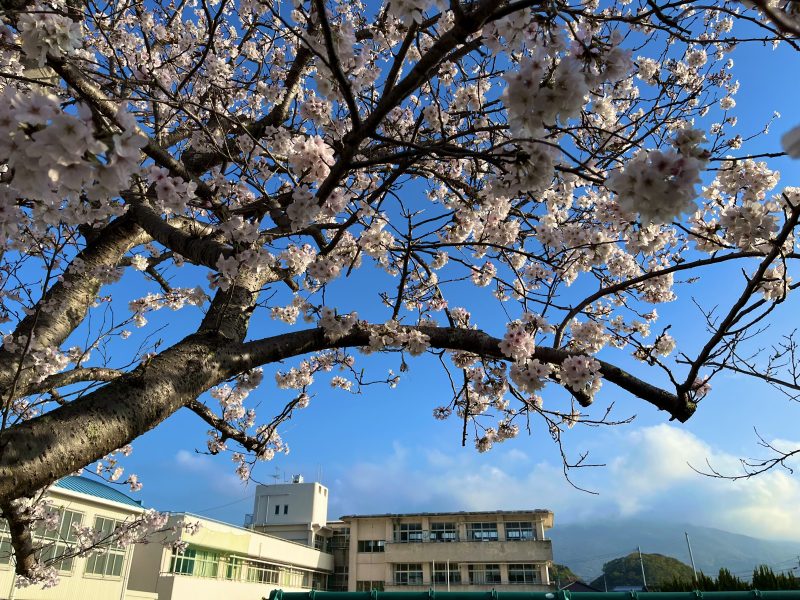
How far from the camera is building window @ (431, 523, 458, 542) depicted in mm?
32812

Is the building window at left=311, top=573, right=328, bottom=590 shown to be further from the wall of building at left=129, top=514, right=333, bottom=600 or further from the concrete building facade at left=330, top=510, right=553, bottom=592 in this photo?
the wall of building at left=129, top=514, right=333, bottom=600

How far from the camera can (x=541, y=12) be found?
237 centimetres

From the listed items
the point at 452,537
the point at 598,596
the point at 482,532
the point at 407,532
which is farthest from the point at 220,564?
the point at 598,596

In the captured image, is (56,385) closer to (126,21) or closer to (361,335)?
(361,335)

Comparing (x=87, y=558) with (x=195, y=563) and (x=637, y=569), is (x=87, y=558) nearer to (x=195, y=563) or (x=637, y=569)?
(x=195, y=563)

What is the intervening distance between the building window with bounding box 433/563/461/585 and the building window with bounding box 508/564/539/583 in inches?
129

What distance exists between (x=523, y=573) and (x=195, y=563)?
1866cm

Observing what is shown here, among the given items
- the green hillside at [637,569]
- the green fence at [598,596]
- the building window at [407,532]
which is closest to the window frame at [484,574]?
the building window at [407,532]

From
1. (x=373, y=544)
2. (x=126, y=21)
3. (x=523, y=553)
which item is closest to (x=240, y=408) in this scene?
(x=126, y=21)

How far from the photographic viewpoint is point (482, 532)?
3219 cm

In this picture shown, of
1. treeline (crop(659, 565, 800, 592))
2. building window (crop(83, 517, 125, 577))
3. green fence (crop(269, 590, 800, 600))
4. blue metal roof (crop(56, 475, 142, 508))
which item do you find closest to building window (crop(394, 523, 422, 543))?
blue metal roof (crop(56, 475, 142, 508))

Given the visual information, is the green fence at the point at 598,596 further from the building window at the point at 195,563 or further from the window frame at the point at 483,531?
the window frame at the point at 483,531

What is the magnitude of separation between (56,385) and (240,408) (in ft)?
11.6

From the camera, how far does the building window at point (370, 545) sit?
112 feet
